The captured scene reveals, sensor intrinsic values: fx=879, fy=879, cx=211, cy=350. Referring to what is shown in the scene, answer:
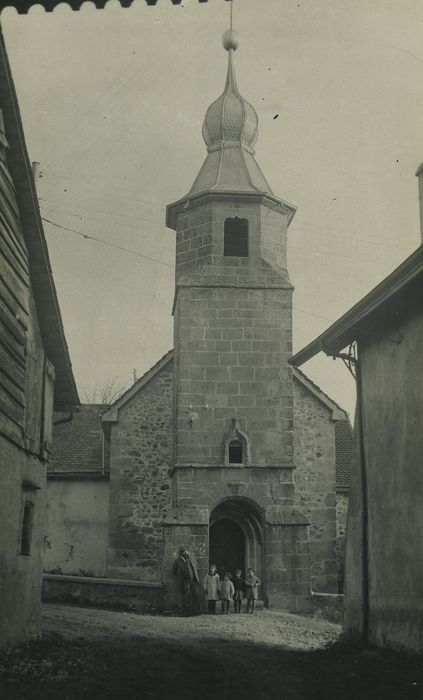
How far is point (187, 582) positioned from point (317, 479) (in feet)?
23.0

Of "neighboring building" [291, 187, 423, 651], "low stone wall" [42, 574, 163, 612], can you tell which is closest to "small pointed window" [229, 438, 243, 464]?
"low stone wall" [42, 574, 163, 612]

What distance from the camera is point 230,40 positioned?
28938 mm

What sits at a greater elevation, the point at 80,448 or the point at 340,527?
the point at 80,448

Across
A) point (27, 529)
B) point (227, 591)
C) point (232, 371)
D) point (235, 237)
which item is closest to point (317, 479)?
point (232, 371)

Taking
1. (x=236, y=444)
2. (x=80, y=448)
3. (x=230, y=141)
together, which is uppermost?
(x=230, y=141)

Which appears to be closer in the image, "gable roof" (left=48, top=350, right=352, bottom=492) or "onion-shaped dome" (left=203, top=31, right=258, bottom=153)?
"onion-shaped dome" (left=203, top=31, right=258, bottom=153)

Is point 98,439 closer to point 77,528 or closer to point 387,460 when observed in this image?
point 77,528

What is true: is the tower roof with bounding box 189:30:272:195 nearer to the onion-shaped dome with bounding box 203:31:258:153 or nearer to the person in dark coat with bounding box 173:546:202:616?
the onion-shaped dome with bounding box 203:31:258:153

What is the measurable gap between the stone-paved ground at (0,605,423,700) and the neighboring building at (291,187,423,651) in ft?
2.09

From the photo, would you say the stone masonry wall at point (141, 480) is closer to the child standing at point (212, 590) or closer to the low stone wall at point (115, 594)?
the low stone wall at point (115, 594)

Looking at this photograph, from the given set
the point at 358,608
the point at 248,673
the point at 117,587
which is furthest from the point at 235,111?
the point at 248,673

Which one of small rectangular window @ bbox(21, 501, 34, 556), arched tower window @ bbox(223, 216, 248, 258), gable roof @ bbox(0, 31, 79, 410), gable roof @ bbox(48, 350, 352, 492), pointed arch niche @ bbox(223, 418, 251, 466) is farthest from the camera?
gable roof @ bbox(48, 350, 352, 492)

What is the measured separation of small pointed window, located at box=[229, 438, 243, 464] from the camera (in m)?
24.1

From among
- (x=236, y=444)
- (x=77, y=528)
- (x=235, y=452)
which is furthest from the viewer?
(x=77, y=528)
